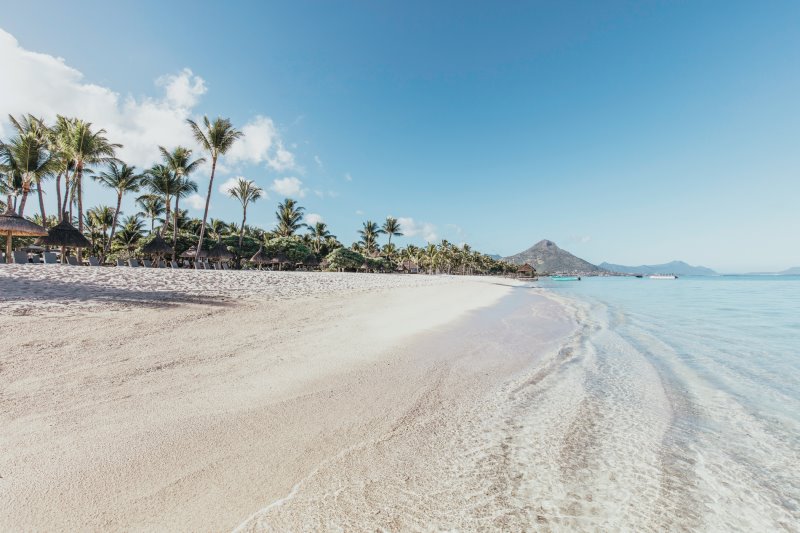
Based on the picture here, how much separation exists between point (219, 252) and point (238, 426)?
116ft

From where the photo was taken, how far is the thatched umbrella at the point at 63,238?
813 inches

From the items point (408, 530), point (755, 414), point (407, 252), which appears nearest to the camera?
point (408, 530)

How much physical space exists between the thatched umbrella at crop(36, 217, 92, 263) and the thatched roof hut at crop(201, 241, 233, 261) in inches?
449

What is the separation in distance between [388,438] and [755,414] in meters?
4.76

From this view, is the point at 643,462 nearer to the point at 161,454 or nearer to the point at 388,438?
the point at 388,438

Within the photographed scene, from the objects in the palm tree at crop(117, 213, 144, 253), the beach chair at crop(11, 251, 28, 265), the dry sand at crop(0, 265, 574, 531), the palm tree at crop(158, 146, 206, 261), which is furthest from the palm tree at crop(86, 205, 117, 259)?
the dry sand at crop(0, 265, 574, 531)

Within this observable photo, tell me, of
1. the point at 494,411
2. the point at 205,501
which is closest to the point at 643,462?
the point at 494,411

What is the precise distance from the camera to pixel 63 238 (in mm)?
20891

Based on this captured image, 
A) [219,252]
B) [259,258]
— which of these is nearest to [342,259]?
[259,258]

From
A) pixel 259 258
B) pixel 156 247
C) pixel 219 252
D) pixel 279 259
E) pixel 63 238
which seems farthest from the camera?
pixel 279 259

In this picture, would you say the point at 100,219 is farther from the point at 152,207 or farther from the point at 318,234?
the point at 318,234

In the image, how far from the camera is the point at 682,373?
5.66 m

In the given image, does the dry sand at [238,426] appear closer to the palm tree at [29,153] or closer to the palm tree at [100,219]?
the palm tree at [29,153]

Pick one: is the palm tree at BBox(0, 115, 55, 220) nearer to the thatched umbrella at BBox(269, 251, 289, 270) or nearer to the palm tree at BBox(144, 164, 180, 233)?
the palm tree at BBox(144, 164, 180, 233)
